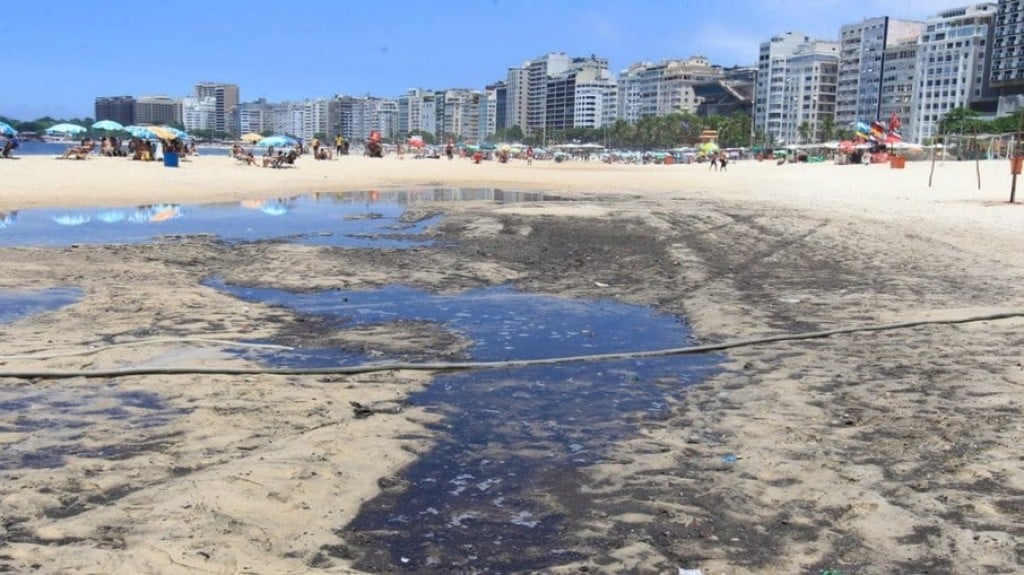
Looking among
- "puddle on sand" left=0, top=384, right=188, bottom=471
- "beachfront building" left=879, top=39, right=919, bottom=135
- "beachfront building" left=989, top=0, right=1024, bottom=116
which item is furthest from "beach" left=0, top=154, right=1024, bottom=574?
"beachfront building" left=879, top=39, right=919, bottom=135

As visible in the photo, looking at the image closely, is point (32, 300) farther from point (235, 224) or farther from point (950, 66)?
point (950, 66)

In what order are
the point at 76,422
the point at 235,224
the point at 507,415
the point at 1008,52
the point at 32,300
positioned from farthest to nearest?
the point at 1008,52
the point at 235,224
the point at 32,300
the point at 507,415
the point at 76,422

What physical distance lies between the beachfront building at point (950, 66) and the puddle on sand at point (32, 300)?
188 meters

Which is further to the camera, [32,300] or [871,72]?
[871,72]

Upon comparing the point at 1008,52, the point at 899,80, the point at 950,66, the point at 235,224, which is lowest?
the point at 235,224

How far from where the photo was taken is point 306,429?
17.4 ft

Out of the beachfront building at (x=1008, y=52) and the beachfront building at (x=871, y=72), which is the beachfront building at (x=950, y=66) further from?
the beachfront building at (x=871, y=72)

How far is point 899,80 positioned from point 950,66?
482 inches

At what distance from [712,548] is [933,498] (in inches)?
54.5

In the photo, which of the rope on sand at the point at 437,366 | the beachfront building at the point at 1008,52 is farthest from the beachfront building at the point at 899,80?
the rope on sand at the point at 437,366

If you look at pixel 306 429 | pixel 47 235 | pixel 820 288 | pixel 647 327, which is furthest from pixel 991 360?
pixel 47 235

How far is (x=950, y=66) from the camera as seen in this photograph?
176m

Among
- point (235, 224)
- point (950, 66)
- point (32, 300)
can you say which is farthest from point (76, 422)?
point (950, 66)

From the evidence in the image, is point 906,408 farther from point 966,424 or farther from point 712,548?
point 712,548
